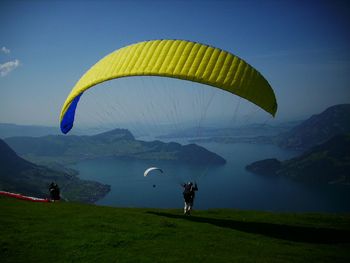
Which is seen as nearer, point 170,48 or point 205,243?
point 205,243

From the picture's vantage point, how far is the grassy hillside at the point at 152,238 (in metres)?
12.4

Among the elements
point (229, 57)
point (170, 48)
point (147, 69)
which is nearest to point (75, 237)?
point (147, 69)

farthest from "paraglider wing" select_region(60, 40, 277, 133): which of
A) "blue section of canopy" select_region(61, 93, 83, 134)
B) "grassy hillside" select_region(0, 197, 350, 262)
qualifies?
"grassy hillside" select_region(0, 197, 350, 262)

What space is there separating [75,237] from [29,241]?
188 cm

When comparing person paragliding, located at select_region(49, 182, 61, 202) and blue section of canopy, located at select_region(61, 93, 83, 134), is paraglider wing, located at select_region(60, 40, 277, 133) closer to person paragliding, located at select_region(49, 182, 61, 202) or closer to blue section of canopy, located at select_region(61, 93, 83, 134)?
blue section of canopy, located at select_region(61, 93, 83, 134)

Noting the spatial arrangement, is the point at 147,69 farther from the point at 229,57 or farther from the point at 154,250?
the point at 154,250

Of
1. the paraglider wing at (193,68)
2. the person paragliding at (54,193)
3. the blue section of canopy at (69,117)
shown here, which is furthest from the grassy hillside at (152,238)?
the paraglider wing at (193,68)

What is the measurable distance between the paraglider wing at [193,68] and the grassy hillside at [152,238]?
6631 millimetres

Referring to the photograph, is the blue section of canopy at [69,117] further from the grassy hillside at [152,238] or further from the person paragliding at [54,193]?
the person paragliding at [54,193]

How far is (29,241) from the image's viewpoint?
1348 centimetres

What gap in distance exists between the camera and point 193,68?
1563cm

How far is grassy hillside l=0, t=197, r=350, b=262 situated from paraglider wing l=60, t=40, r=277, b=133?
663 cm

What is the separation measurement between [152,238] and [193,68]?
832cm

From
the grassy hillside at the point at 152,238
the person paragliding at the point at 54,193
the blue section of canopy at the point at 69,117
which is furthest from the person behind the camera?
the person paragliding at the point at 54,193
